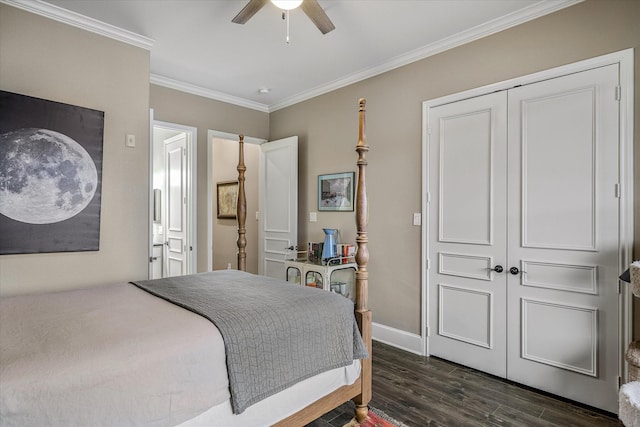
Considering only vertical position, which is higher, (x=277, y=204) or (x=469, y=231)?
(x=277, y=204)

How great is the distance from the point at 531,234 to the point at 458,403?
1294 mm

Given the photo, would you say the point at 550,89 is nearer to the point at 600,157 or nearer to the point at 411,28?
the point at 600,157

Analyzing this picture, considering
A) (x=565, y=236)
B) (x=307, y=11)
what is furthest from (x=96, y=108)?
(x=565, y=236)

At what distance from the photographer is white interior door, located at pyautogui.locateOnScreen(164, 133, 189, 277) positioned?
13.3ft

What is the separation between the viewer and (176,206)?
423 centimetres

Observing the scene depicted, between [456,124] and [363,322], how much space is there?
1.86 m

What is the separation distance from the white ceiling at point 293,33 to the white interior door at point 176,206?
2.70 ft

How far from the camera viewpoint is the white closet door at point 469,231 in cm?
266

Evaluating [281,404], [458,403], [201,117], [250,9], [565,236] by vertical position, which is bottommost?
[458,403]

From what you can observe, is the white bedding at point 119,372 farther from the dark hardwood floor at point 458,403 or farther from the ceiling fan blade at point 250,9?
the ceiling fan blade at point 250,9

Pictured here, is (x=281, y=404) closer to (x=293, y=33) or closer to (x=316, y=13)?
(x=316, y=13)

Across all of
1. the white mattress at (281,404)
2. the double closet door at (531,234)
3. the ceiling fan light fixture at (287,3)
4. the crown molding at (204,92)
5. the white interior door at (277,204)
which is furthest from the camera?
the white interior door at (277,204)

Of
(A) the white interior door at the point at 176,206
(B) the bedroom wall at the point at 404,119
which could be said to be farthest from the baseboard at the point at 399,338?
(A) the white interior door at the point at 176,206

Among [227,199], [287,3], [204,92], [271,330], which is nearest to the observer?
[271,330]
